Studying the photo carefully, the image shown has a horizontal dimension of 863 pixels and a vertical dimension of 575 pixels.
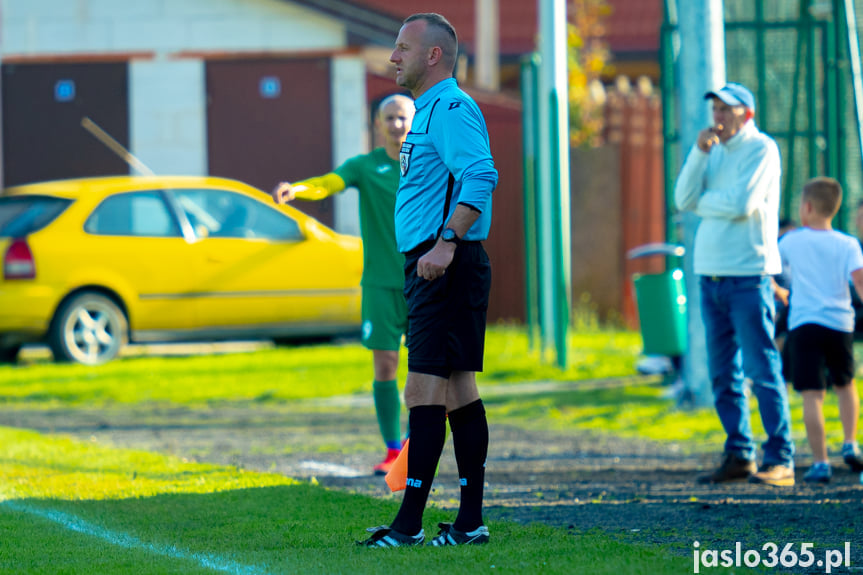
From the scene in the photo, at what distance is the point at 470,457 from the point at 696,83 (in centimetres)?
487

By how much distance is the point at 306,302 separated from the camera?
13.4 m

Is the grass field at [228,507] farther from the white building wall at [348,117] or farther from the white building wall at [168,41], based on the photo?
the white building wall at [168,41]

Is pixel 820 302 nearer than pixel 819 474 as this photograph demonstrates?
No

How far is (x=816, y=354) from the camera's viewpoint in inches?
263

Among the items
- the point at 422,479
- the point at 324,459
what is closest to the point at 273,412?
the point at 324,459

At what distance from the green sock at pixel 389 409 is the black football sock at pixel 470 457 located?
6.26 feet

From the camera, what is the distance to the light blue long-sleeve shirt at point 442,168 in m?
4.58

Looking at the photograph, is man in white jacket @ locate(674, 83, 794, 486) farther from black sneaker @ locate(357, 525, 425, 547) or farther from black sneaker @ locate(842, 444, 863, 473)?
black sneaker @ locate(357, 525, 425, 547)

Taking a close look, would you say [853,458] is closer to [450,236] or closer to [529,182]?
[450,236]

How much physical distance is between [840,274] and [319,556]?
11.2 ft

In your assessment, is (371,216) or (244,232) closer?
(371,216)

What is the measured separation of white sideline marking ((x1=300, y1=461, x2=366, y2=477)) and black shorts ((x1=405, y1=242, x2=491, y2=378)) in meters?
2.16

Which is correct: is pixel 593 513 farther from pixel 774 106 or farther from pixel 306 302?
→ pixel 306 302

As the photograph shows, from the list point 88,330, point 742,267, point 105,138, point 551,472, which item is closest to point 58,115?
point 105,138
